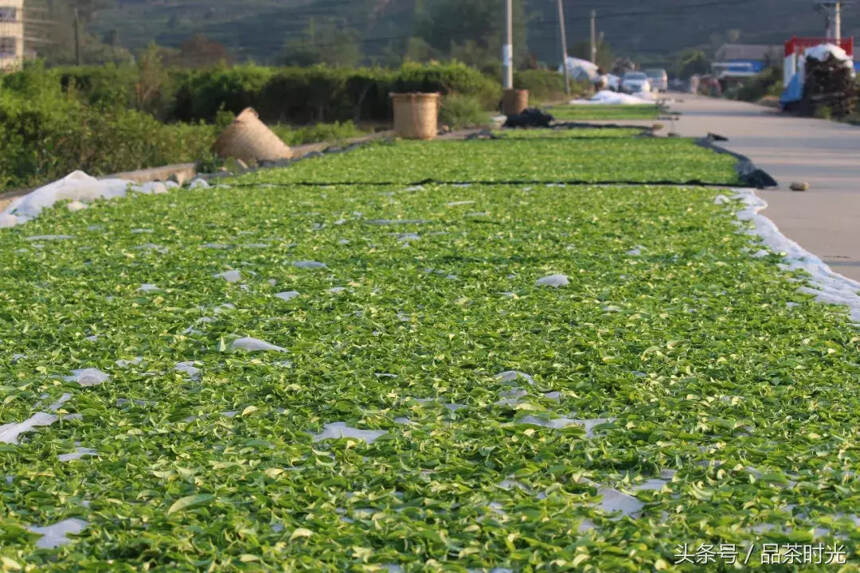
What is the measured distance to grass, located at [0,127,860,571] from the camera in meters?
2.70

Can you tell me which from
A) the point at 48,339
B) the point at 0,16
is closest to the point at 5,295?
the point at 48,339

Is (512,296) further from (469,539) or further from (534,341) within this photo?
(469,539)

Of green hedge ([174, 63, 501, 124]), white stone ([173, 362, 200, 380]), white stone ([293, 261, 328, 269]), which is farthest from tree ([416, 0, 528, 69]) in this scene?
white stone ([173, 362, 200, 380])

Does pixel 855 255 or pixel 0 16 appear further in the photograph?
pixel 0 16

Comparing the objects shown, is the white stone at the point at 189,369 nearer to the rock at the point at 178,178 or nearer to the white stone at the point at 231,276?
the white stone at the point at 231,276

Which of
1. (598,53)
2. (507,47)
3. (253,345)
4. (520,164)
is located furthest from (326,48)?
(253,345)

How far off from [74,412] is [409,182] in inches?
295

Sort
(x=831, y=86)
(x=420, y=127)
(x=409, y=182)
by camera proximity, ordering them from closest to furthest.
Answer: (x=409, y=182)
(x=420, y=127)
(x=831, y=86)

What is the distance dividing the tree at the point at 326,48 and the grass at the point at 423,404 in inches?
2724

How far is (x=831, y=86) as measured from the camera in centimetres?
3088

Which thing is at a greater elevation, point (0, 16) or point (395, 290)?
point (0, 16)

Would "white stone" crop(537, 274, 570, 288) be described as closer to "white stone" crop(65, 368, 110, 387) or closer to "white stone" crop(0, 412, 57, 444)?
"white stone" crop(65, 368, 110, 387)

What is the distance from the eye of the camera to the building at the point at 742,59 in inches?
3682

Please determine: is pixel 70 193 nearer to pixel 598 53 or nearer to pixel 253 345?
pixel 253 345
